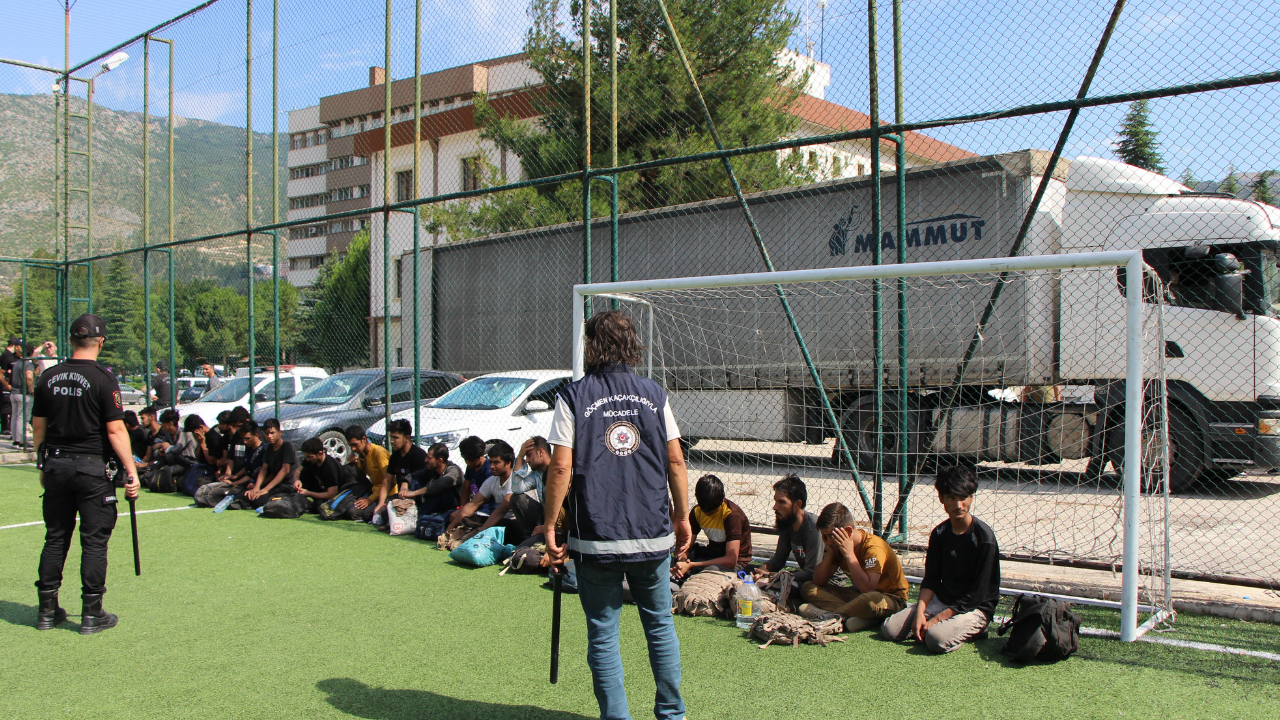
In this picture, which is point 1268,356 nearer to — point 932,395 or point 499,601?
point 932,395

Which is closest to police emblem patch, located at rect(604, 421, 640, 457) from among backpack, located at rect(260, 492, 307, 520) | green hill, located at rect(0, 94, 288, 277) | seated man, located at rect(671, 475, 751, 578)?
seated man, located at rect(671, 475, 751, 578)

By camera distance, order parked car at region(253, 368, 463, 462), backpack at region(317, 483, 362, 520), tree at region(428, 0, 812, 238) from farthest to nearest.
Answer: parked car at region(253, 368, 463, 462), tree at region(428, 0, 812, 238), backpack at region(317, 483, 362, 520)

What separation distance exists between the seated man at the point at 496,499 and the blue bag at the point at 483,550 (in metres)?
0.15

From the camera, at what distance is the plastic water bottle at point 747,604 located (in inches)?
188

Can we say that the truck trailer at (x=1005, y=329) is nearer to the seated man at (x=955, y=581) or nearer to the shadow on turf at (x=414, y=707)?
the seated man at (x=955, y=581)

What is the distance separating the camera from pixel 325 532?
24.8 feet

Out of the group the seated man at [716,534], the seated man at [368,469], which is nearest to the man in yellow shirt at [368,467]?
the seated man at [368,469]

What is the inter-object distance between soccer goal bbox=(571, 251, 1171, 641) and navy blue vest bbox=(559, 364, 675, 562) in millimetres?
2298

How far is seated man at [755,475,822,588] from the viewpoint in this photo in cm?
516

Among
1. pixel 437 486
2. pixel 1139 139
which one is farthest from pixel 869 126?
pixel 437 486

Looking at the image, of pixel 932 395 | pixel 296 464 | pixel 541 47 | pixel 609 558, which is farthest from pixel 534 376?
pixel 609 558

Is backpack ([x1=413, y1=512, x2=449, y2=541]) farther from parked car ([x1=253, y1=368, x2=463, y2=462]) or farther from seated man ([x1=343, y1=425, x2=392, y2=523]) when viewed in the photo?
parked car ([x1=253, y1=368, x2=463, y2=462])

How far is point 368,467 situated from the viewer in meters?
8.22

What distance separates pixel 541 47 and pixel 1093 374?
22.5 feet
